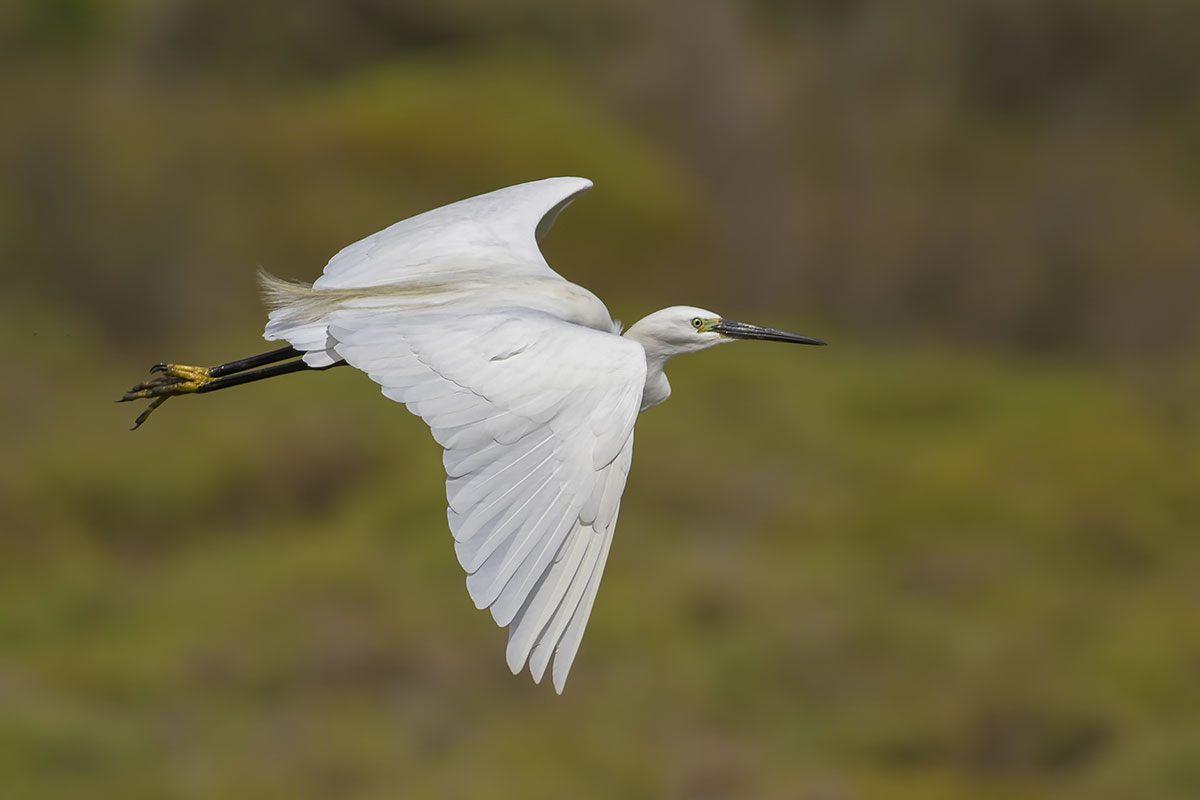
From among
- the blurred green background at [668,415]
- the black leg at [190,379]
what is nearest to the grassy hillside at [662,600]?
the blurred green background at [668,415]

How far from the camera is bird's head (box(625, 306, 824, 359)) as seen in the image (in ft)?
20.8

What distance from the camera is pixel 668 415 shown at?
66.6 feet

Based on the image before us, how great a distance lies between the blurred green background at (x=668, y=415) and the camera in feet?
50.2

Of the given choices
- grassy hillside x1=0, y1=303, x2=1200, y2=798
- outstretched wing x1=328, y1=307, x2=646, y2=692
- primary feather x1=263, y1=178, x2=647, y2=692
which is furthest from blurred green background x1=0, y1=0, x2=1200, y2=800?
outstretched wing x1=328, y1=307, x2=646, y2=692

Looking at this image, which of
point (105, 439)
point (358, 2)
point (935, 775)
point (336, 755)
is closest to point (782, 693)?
point (935, 775)

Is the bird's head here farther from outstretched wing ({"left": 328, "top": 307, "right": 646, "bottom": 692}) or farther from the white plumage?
outstretched wing ({"left": 328, "top": 307, "right": 646, "bottom": 692})

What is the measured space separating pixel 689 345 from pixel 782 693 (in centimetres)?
1038

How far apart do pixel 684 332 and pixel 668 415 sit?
13983 millimetres

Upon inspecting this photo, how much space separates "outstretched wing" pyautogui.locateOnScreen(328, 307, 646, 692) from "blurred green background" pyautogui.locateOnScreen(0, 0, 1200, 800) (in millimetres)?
8745

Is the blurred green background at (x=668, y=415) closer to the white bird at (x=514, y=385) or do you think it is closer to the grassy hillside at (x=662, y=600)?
the grassy hillside at (x=662, y=600)

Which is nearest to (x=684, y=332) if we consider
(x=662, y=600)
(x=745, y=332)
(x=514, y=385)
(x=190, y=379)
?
(x=745, y=332)

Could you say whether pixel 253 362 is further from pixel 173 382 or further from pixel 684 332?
pixel 684 332

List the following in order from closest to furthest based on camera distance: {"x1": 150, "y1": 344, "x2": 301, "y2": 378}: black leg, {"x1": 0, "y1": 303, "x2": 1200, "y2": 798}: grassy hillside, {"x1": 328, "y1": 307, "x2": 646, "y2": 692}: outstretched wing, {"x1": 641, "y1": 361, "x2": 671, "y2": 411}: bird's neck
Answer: {"x1": 328, "y1": 307, "x2": 646, "y2": 692}: outstretched wing → {"x1": 641, "y1": 361, "x2": 671, "y2": 411}: bird's neck → {"x1": 150, "y1": 344, "x2": 301, "y2": 378}: black leg → {"x1": 0, "y1": 303, "x2": 1200, "y2": 798}: grassy hillside

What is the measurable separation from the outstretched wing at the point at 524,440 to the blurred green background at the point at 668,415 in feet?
28.7
